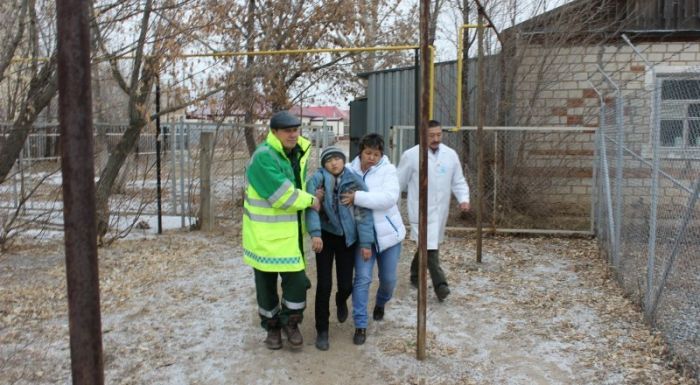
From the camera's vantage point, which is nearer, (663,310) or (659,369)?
(659,369)

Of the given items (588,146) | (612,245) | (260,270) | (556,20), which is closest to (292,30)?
(556,20)

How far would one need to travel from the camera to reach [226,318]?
5.19 m

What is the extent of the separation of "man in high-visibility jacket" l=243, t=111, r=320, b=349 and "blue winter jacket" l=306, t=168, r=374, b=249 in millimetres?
119

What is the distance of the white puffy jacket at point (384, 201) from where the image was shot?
4508 mm

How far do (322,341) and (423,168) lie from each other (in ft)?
4.72

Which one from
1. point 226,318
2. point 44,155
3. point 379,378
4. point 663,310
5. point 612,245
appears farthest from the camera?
point 44,155

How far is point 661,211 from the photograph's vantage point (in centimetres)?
577

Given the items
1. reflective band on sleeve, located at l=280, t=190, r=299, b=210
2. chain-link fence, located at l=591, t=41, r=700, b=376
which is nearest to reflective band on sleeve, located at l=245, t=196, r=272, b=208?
reflective band on sleeve, located at l=280, t=190, r=299, b=210

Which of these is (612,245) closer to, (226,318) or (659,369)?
(659,369)

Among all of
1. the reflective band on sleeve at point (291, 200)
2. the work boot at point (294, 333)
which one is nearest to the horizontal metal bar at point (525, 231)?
the work boot at point (294, 333)

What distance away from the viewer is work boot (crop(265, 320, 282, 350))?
4445 millimetres

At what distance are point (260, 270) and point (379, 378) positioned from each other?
1.05 m

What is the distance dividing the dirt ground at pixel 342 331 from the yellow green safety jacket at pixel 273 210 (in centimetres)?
71

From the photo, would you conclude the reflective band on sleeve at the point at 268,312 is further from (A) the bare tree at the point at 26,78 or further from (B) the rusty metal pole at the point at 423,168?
(A) the bare tree at the point at 26,78
